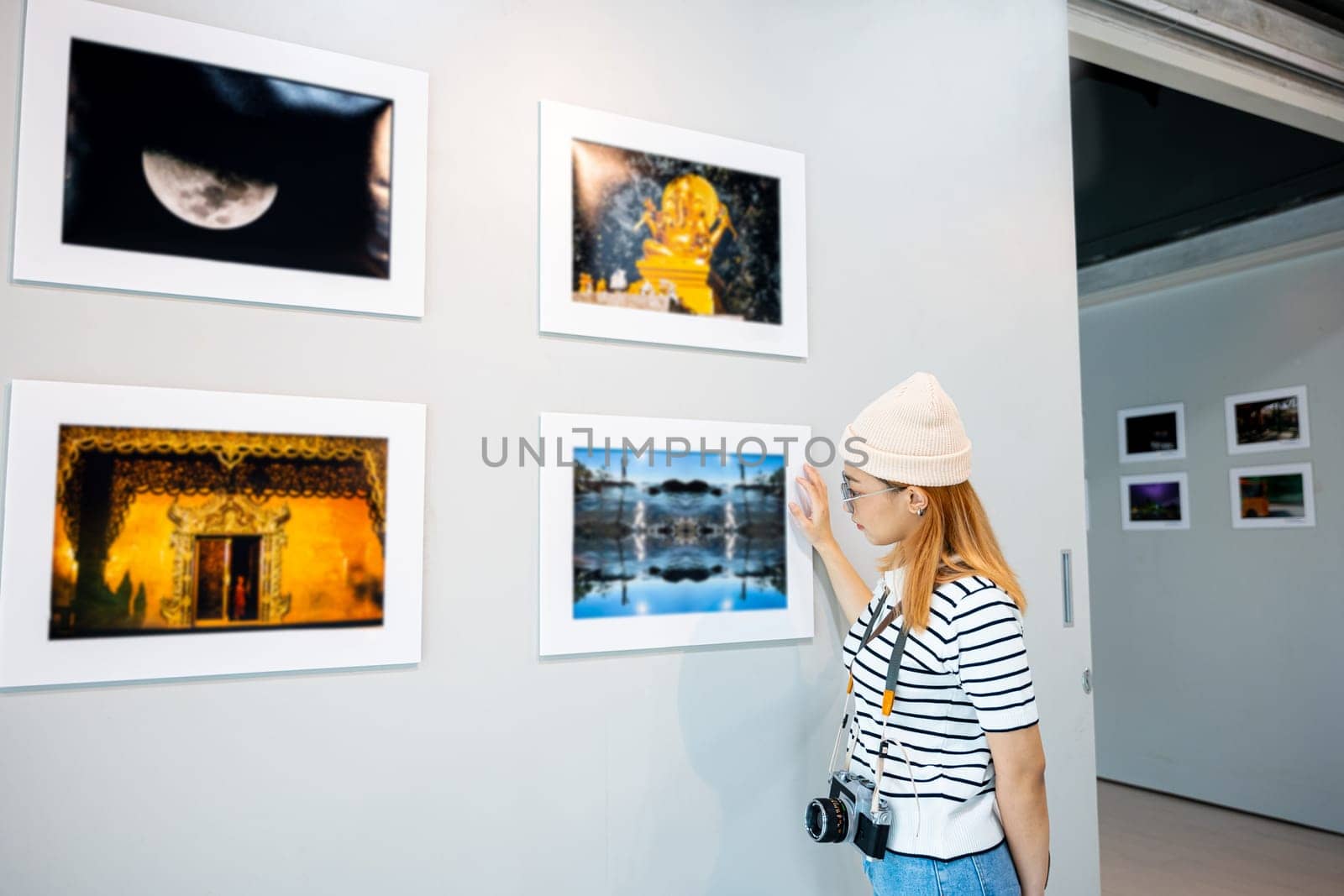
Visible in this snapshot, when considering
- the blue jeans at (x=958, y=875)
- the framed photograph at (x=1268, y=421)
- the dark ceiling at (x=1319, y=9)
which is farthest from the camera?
the framed photograph at (x=1268, y=421)

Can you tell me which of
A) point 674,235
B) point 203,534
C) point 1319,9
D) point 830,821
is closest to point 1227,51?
point 1319,9

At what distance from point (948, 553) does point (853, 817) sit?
1.78ft

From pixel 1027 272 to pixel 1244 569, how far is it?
11.6 ft

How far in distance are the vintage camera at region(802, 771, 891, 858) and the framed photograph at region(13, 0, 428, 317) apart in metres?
1.28

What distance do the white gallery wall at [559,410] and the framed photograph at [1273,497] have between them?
3117 mm

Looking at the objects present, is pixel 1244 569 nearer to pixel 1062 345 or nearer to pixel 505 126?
pixel 1062 345

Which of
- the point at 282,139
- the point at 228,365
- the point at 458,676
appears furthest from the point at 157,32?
the point at 458,676

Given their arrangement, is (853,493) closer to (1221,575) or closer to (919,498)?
(919,498)

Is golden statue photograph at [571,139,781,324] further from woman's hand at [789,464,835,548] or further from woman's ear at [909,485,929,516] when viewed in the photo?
woman's ear at [909,485,929,516]

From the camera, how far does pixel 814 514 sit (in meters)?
2.20

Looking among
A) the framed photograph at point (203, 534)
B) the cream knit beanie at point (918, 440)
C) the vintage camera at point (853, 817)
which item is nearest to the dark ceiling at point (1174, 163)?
the cream knit beanie at point (918, 440)

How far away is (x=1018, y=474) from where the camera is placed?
2604 mm

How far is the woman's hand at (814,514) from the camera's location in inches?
86.3

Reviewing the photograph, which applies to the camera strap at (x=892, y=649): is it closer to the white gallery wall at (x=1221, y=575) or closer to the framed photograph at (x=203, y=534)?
the framed photograph at (x=203, y=534)
